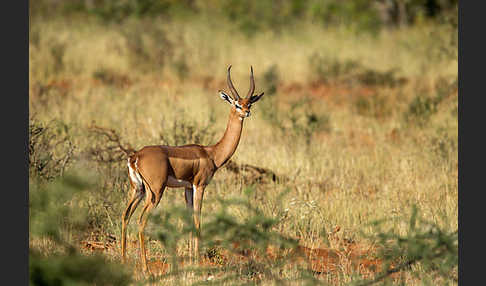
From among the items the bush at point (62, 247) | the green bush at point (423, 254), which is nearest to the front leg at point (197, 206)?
the bush at point (62, 247)

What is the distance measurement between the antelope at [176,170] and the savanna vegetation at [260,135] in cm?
21

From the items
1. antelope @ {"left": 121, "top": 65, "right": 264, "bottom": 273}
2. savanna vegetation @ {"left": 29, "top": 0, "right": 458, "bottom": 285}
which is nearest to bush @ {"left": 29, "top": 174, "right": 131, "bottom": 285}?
savanna vegetation @ {"left": 29, "top": 0, "right": 458, "bottom": 285}

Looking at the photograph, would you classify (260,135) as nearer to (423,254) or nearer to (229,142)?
(229,142)

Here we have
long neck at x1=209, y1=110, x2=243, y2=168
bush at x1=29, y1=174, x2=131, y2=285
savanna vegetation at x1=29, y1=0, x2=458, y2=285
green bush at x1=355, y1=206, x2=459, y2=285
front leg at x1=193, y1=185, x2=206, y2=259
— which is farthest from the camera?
long neck at x1=209, y1=110, x2=243, y2=168

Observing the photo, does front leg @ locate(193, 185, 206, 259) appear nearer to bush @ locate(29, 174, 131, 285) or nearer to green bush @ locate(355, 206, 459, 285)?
bush @ locate(29, 174, 131, 285)

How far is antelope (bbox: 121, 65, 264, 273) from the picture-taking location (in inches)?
267

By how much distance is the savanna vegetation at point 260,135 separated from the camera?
271 inches

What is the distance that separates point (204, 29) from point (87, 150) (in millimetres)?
11042

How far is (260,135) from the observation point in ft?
42.0

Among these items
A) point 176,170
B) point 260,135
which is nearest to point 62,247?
point 176,170

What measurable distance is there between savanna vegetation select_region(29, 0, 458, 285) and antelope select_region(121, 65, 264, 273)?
0.21 m

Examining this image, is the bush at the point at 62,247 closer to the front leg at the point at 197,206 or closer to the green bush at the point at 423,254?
the front leg at the point at 197,206

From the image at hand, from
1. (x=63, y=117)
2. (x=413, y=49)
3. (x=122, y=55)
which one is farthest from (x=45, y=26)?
(x=413, y=49)

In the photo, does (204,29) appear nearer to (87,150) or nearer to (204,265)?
(87,150)
